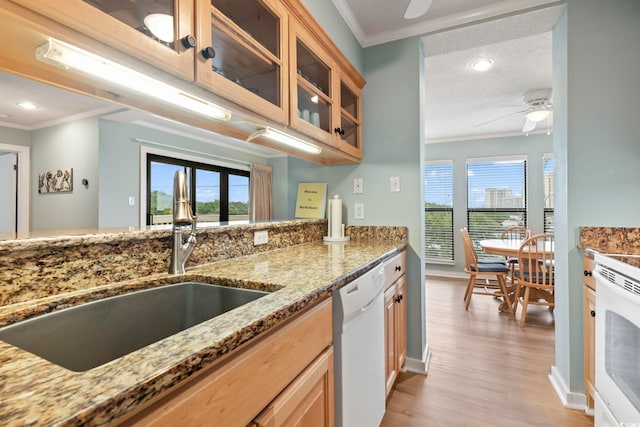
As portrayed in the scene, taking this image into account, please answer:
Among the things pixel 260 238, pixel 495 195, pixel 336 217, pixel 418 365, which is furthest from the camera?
pixel 495 195

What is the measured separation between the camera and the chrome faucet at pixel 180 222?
1.05 metres

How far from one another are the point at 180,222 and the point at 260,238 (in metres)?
0.61

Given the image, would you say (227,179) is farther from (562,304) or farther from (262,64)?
(562,304)

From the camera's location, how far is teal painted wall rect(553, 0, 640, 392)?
164 centimetres

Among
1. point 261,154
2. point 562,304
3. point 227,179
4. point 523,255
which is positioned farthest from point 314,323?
point 261,154

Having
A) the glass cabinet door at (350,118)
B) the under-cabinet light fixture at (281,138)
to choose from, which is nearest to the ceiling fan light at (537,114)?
the glass cabinet door at (350,118)

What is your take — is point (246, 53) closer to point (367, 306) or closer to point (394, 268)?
point (367, 306)

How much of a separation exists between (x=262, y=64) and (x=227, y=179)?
4.34 m

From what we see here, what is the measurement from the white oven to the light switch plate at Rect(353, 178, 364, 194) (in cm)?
142

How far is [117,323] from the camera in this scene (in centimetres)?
86

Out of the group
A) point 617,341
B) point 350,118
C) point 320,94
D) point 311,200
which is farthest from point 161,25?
point 617,341

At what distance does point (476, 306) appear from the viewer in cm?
349

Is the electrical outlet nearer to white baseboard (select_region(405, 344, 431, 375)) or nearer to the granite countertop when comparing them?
the granite countertop

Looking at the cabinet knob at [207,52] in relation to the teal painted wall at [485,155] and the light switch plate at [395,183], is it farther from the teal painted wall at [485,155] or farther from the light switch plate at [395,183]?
the teal painted wall at [485,155]
